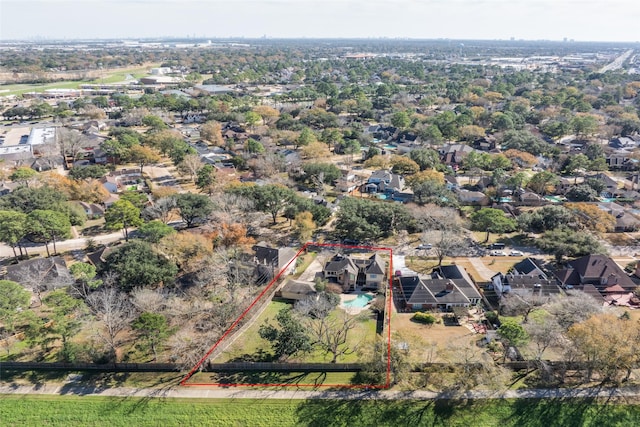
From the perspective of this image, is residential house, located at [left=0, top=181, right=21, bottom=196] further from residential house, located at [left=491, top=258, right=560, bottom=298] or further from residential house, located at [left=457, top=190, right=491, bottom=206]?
residential house, located at [left=457, top=190, right=491, bottom=206]

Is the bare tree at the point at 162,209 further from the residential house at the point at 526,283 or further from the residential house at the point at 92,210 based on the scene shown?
the residential house at the point at 526,283

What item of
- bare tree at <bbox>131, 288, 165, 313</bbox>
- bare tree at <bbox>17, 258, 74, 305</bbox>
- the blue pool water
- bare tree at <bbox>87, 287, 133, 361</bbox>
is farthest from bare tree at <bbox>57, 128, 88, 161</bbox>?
the blue pool water

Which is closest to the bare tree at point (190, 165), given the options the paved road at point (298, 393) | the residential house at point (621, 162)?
the paved road at point (298, 393)

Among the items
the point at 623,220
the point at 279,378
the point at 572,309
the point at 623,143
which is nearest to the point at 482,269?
the point at 572,309

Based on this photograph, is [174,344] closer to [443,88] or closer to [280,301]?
[280,301]

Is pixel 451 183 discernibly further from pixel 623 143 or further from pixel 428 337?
pixel 623 143
